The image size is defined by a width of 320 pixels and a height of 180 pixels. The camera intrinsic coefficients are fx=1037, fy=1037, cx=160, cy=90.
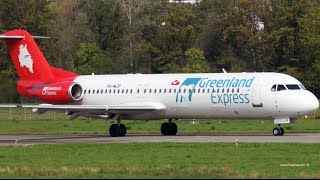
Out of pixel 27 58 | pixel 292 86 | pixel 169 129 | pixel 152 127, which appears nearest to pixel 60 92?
pixel 27 58

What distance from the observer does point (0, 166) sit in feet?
103

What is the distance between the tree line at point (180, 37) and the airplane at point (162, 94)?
36706 mm

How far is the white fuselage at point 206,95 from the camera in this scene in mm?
48094

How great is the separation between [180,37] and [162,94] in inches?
2125

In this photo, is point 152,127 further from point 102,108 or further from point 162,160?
point 162,160

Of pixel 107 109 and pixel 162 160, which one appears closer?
pixel 162 160

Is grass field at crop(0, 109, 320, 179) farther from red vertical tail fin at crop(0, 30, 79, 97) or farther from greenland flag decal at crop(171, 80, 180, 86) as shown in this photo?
red vertical tail fin at crop(0, 30, 79, 97)

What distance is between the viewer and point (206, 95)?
50281 millimetres

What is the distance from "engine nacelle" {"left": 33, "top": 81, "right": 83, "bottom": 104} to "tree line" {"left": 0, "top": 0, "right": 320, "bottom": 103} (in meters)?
37.6

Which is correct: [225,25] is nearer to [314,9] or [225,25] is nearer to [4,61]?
[314,9]

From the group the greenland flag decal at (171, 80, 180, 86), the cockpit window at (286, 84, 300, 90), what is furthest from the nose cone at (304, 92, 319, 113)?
the greenland flag decal at (171, 80, 180, 86)

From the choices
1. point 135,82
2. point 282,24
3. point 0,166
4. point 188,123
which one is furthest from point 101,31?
point 0,166

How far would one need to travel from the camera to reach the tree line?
320 feet

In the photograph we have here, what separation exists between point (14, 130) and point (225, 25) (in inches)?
2039
